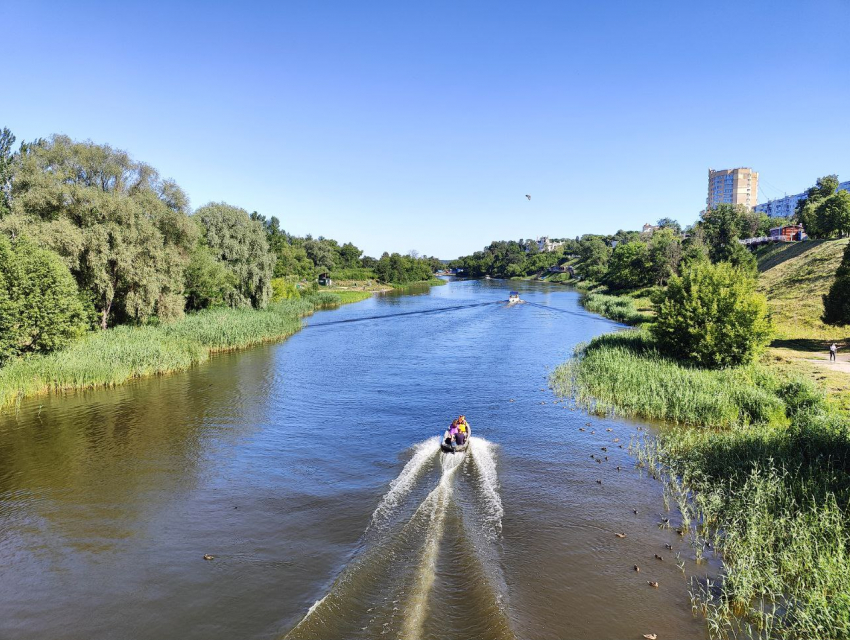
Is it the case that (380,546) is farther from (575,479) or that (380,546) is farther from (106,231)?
(106,231)

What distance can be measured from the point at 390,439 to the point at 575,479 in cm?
892

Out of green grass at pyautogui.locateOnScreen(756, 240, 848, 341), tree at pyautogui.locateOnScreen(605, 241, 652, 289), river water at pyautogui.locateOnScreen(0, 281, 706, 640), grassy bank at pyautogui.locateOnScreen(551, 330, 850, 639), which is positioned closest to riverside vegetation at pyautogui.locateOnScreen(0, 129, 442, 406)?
river water at pyautogui.locateOnScreen(0, 281, 706, 640)

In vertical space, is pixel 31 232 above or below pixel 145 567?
above

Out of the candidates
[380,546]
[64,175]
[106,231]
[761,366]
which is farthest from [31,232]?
[761,366]

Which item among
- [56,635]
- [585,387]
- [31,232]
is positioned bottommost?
[56,635]

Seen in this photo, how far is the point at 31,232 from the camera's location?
3356 centimetres

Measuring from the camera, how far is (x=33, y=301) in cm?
2856

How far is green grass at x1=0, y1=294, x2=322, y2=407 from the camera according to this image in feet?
94.1

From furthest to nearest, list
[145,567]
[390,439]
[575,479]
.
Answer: [390,439]
[575,479]
[145,567]

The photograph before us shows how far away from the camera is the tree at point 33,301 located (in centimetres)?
2759

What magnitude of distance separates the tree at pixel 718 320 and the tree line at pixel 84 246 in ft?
130

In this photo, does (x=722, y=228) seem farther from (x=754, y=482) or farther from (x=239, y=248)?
(x=754, y=482)

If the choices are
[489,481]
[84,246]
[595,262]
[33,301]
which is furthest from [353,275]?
[489,481]

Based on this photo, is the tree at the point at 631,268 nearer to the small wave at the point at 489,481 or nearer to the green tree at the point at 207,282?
the green tree at the point at 207,282
